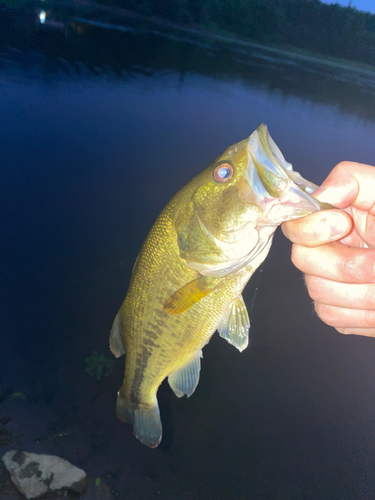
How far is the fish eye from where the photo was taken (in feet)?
4.72

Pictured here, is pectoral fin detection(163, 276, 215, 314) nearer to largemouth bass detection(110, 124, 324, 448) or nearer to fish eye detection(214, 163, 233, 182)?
largemouth bass detection(110, 124, 324, 448)

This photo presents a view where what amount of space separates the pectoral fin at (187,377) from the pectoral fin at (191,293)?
1.53ft

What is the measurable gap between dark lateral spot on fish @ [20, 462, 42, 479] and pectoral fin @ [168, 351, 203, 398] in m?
2.17

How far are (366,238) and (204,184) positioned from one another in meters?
1.09

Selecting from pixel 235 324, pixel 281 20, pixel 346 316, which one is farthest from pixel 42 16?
pixel 281 20

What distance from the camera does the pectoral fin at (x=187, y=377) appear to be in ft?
6.10

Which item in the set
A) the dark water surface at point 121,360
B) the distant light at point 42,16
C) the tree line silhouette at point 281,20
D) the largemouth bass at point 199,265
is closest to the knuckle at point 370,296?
A: the largemouth bass at point 199,265

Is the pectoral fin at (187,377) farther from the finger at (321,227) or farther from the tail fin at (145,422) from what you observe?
the finger at (321,227)

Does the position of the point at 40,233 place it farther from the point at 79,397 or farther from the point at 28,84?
the point at 28,84

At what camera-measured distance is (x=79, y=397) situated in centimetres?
350

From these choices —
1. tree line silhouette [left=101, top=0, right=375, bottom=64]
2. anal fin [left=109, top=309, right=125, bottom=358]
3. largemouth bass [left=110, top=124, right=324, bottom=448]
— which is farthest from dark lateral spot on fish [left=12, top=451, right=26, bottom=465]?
tree line silhouette [left=101, top=0, right=375, bottom=64]

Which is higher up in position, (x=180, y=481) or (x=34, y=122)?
(x=34, y=122)

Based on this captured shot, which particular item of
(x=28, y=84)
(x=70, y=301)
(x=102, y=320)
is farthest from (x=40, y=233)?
(x=28, y=84)

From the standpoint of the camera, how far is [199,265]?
5.17 feet
